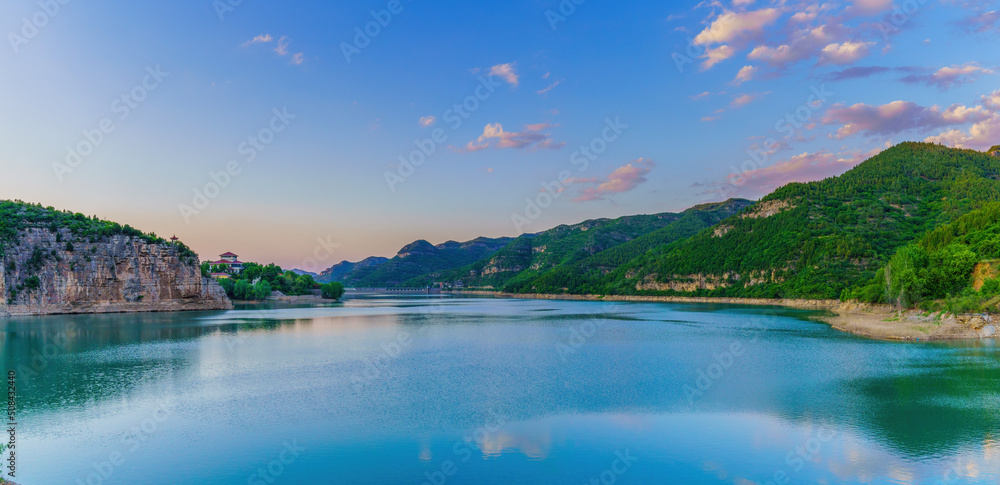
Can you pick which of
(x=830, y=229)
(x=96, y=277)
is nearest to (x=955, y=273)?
(x=830, y=229)

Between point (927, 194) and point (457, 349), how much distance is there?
376 ft

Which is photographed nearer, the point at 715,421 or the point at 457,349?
the point at 715,421

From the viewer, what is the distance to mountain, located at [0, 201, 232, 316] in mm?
64812

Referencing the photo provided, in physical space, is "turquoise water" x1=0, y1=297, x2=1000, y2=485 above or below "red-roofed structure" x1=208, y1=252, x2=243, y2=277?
below

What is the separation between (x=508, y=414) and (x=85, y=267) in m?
Answer: 75.3

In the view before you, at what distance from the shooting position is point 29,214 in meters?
69.4

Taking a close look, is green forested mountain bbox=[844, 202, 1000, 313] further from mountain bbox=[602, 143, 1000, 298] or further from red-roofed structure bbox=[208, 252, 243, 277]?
red-roofed structure bbox=[208, 252, 243, 277]

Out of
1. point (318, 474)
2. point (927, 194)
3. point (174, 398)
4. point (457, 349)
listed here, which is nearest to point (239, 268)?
point (457, 349)

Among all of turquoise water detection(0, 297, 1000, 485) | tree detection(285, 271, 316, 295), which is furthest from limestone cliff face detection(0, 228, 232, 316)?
turquoise water detection(0, 297, 1000, 485)

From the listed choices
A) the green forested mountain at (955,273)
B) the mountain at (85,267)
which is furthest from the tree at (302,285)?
the green forested mountain at (955,273)

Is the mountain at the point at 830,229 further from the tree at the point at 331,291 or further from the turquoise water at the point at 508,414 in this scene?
the tree at the point at 331,291

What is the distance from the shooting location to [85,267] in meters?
69.7

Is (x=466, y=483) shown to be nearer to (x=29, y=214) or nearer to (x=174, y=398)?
(x=174, y=398)

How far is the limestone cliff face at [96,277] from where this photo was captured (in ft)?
212
